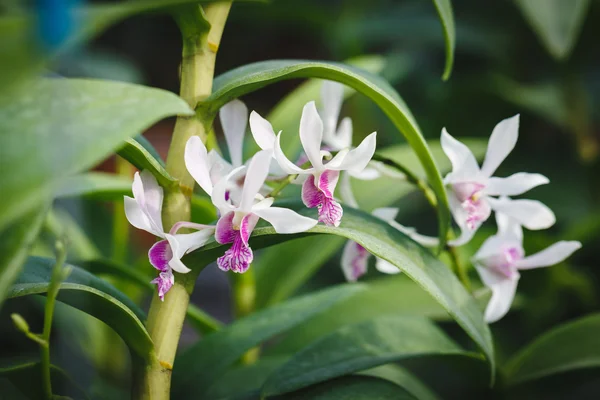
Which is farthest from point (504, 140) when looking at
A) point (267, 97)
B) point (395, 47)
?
point (267, 97)

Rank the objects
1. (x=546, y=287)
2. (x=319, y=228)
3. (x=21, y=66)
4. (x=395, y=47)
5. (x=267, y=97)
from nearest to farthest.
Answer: (x=21, y=66) < (x=319, y=228) < (x=546, y=287) < (x=395, y=47) < (x=267, y=97)

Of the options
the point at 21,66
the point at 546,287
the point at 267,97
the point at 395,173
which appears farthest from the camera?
the point at 267,97

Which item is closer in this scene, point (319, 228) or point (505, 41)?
point (319, 228)

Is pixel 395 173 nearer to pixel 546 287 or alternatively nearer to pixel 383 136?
pixel 546 287

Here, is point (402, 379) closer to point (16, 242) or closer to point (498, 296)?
point (498, 296)

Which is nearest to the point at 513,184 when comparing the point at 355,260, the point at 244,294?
the point at 355,260

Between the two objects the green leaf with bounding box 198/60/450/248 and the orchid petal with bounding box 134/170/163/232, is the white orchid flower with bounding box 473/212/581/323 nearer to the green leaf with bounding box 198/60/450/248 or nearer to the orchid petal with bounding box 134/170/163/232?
the green leaf with bounding box 198/60/450/248

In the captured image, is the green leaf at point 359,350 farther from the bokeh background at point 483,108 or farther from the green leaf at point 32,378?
the bokeh background at point 483,108
